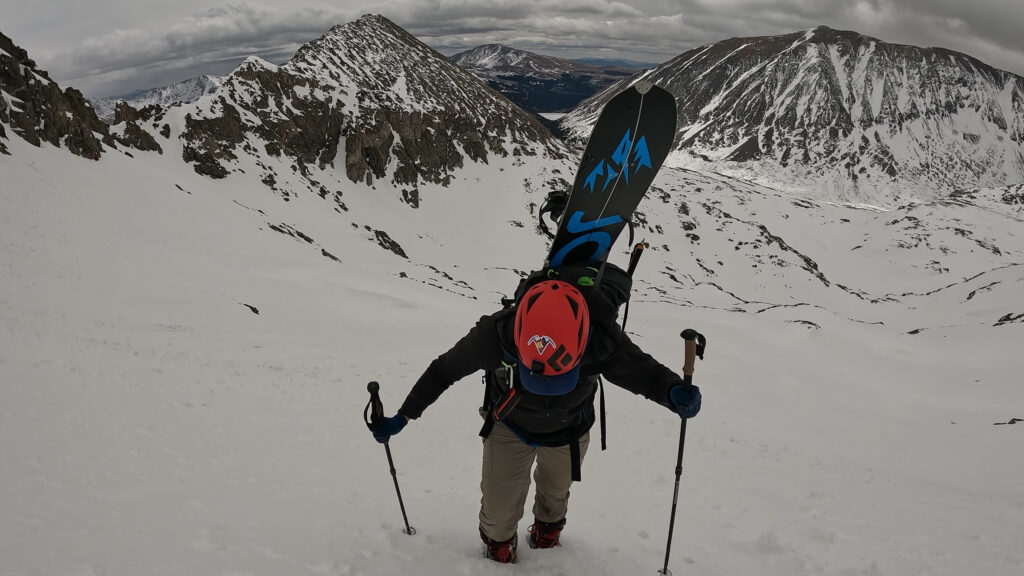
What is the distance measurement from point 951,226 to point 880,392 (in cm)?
17493

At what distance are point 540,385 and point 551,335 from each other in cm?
49

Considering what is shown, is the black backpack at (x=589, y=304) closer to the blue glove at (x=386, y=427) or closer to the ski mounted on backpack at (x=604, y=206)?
the ski mounted on backpack at (x=604, y=206)

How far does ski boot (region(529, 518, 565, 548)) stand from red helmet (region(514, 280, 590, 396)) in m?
2.05

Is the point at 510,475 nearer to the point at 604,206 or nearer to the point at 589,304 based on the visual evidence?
the point at 589,304

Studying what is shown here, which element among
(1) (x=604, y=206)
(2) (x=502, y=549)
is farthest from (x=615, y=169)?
(2) (x=502, y=549)

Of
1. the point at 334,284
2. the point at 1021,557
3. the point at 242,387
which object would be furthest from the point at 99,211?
the point at 1021,557

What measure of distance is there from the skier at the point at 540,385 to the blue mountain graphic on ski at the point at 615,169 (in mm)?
1671

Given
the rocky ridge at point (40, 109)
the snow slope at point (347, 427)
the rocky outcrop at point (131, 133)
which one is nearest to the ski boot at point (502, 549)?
the snow slope at point (347, 427)

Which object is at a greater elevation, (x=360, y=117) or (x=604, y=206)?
(x=360, y=117)

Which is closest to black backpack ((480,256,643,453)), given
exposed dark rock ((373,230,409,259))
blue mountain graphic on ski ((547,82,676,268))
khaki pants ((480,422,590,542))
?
khaki pants ((480,422,590,542))

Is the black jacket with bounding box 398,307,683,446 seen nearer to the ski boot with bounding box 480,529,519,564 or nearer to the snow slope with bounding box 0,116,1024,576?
the ski boot with bounding box 480,529,519,564

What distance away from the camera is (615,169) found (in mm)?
6883

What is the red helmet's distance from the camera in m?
4.08

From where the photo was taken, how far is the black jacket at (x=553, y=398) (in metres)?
4.50
